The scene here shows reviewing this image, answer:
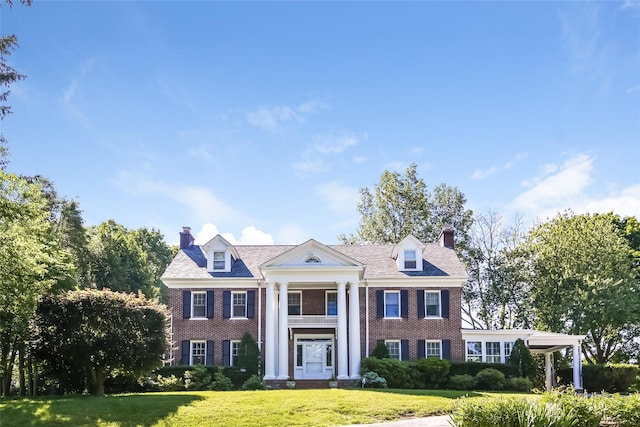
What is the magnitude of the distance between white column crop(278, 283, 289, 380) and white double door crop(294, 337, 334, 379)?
170cm

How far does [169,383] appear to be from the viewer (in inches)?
1249

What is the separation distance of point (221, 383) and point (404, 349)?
996cm

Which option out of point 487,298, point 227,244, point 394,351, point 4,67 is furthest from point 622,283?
point 4,67

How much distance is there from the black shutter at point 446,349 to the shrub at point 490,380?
355 cm

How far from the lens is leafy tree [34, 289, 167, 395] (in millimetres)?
25578

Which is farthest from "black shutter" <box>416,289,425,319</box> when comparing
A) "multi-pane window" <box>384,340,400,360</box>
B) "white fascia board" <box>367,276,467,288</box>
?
"multi-pane window" <box>384,340,400,360</box>

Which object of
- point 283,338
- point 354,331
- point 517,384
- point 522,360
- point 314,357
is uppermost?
point 354,331

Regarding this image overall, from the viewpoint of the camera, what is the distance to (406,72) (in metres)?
21.2

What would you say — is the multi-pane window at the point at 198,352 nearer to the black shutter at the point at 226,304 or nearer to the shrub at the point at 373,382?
the black shutter at the point at 226,304

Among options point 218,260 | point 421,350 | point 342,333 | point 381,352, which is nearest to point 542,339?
point 421,350

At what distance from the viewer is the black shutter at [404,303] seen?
37688 millimetres

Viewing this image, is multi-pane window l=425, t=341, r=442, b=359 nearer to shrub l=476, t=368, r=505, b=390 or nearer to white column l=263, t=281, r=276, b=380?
shrub l=476, t=368, r=505, b=390

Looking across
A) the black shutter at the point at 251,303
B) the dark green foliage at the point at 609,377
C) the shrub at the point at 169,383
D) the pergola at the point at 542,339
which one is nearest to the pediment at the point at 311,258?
the black shutter at the point at 251,303

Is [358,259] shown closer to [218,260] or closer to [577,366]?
[218,260]
